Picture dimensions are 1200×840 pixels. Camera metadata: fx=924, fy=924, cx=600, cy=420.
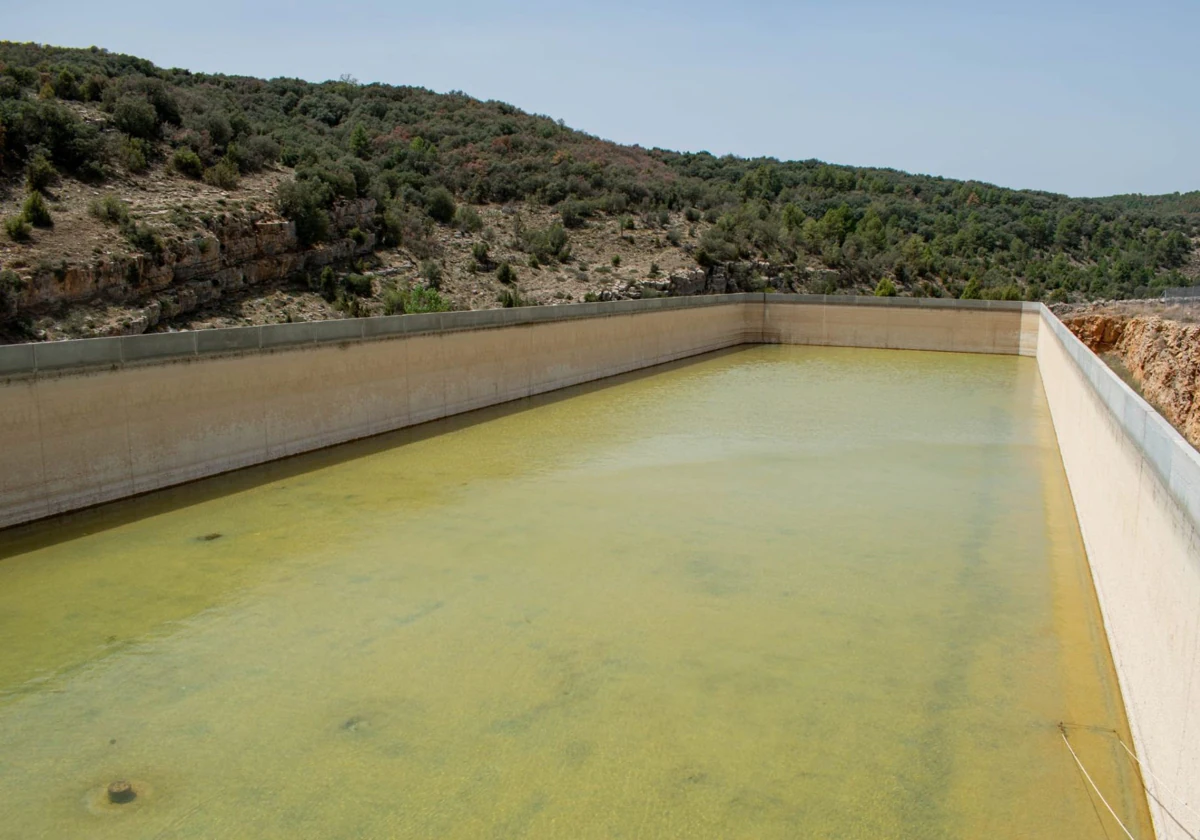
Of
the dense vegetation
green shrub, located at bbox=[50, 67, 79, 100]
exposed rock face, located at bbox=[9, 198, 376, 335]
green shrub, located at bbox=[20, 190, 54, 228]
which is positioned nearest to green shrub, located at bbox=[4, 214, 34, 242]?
the dense vegetation

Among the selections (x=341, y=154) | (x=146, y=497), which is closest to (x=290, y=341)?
(x=146, y=497)

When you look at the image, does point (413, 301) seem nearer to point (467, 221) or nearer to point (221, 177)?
point (221, 177)

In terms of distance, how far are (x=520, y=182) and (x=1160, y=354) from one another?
30424 mm

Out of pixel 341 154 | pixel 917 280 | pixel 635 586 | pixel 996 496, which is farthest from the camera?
pixel 917 280

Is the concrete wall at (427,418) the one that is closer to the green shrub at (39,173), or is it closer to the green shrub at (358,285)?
the green shrub at (358,285)

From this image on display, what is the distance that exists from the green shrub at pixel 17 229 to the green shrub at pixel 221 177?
7.20 meters

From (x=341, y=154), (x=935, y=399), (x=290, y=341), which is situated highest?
(x=341, y=154)

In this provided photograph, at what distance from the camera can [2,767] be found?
4.93 metres

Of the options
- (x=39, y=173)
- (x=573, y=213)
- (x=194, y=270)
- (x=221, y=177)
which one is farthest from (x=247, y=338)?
(x=573, y=213)

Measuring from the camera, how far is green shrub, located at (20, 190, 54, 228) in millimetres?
21234

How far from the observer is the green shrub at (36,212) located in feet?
69.7

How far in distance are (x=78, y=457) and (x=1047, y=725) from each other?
909 cm

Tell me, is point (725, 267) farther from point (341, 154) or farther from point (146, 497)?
point (146, 497)

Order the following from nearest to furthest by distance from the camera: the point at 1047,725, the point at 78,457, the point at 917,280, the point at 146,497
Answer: the point at 1047,725
the point at 78,457
the point at 146,497
the point at 917,280
